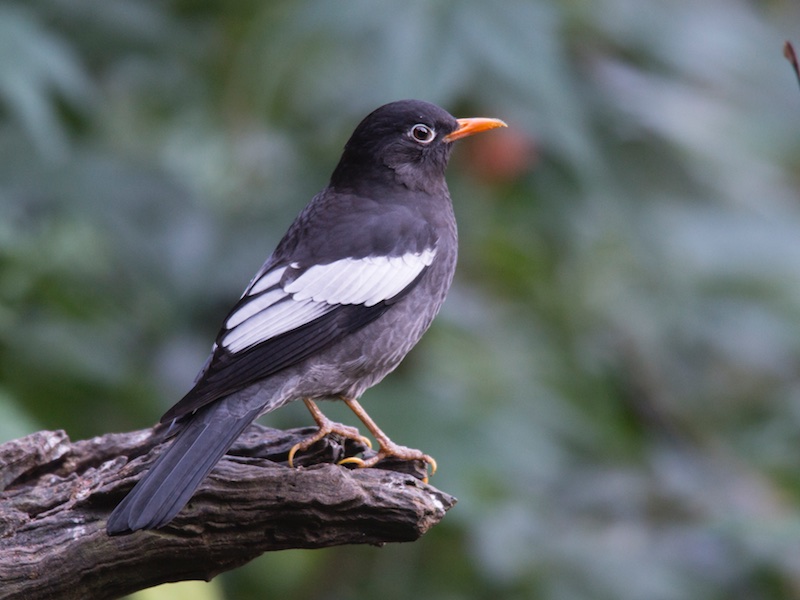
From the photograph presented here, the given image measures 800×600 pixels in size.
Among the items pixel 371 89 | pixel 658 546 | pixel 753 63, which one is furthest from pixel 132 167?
pixel 753 63

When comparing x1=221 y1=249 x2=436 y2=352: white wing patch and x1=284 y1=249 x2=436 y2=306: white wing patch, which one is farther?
x1=284 y1=249 x2=436 y2=306: white wing patch

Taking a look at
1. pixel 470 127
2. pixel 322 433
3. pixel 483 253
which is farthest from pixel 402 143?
pixel 483 253

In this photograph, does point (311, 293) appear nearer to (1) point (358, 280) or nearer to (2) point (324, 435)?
(1) point (358, 280)

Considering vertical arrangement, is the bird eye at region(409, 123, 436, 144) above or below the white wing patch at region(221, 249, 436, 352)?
above

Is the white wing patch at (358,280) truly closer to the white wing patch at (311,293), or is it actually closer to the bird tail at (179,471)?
the white wing patch at (311,293)

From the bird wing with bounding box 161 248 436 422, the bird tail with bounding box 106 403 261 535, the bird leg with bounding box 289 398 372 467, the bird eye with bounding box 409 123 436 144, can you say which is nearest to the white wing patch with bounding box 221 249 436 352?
the bird wing with bounding box 161 248 436 422

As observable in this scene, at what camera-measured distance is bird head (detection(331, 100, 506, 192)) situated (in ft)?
16.7

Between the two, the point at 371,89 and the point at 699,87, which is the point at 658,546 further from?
the point at 699,87

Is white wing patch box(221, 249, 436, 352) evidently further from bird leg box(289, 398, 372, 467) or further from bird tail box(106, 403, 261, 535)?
bird leg box(289, 398, 372, 467)

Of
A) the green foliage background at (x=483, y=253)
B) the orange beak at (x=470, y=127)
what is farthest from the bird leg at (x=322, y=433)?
the orange beak at (x=470, y=127)

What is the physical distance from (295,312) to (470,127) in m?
1.36

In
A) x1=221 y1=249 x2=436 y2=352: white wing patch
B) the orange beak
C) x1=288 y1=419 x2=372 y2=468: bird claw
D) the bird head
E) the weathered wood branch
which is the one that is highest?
the orange beak

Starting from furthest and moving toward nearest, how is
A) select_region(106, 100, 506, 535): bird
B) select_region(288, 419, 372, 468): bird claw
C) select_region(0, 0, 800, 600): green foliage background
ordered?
select_region(0, 0, 800, 600): green foliage background
select_region(288, 419, 372, 468): bird claw
select_region(106, 100, 506, 535): bird

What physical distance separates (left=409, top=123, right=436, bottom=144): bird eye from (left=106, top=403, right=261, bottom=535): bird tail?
163 cm
